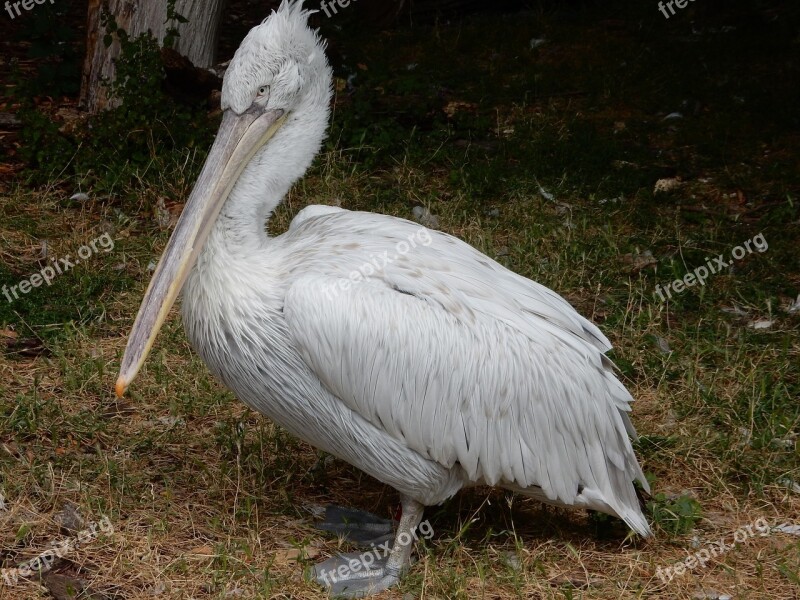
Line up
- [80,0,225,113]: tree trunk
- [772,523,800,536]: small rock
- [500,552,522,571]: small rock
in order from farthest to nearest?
[80,0,225,113]: tree trunk, [772,523,800,536]: small rock, [500,552,522,571]: small rock

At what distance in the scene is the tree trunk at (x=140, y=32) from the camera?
6.43 m

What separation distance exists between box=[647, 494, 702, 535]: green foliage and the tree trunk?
4.28 m

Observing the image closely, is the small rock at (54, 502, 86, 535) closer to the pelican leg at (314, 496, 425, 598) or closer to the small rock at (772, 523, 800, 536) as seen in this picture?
the pelican leg at (314, 496, 425, 598)

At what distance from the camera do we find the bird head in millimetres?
3428

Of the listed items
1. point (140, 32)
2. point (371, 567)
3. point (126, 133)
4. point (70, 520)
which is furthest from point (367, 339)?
point (140, 32)

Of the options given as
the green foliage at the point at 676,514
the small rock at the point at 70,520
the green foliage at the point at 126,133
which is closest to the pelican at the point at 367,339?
the green foliage at the point at 676,514

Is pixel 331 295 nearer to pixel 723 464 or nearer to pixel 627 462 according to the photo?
pixel 627 462

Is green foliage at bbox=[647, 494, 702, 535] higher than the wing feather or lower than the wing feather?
lower

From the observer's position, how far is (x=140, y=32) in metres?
6.45

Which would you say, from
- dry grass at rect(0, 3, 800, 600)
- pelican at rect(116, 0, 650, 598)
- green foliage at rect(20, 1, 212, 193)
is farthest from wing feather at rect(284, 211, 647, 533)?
green foliage at rect(20, 1, 212, 193)

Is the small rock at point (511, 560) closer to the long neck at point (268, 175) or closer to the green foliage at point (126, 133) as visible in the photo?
the long neck at point (268, 175)

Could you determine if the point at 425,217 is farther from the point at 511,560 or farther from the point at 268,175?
the point at 511,560

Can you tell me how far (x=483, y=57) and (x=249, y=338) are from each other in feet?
17.9

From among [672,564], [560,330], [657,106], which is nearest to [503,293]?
[560,330]
